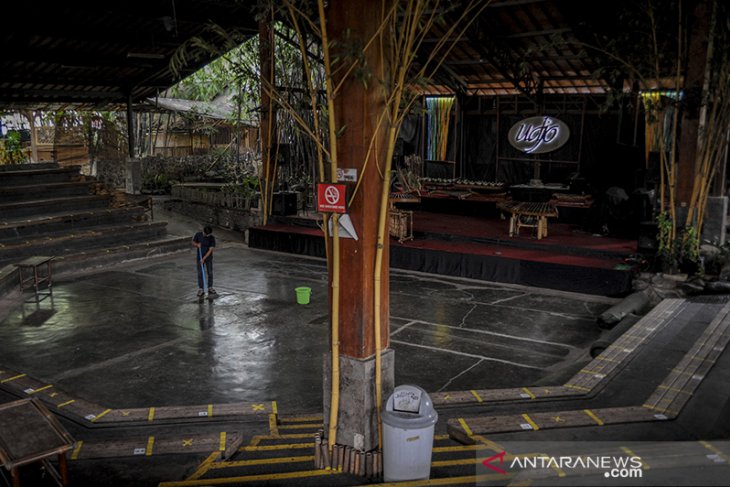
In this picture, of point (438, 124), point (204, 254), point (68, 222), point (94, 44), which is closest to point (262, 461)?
point (204, 254)

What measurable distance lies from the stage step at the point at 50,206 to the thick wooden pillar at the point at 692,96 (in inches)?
490

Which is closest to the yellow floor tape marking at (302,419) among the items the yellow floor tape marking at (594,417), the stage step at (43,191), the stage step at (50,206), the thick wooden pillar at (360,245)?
the thick wooden pillar at (360,245)

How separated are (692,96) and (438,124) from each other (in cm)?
1134

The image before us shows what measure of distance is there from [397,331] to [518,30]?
36.1 ft

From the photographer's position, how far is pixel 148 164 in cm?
2272

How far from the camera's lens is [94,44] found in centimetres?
1337

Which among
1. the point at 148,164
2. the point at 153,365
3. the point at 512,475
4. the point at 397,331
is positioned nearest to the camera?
the point at 512,475

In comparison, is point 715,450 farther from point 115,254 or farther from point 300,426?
point 115,254

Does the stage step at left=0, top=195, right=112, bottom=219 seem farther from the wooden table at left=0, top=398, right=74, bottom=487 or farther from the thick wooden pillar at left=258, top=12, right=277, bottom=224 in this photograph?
the wooden table at left=0, top=398, right=74, bottom=487

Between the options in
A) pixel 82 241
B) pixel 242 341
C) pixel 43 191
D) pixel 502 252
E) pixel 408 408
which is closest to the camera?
pixel 408 408

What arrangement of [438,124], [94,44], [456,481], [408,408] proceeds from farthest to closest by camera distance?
[438,124], [94,44], [408,408], [456,481]

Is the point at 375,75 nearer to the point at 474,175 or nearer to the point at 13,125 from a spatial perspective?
the point at 474,175

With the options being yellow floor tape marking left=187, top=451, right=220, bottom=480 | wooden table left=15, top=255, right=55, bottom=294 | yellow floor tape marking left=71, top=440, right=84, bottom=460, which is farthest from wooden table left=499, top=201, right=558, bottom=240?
yellow floor tape marking left=71, top=440, right=84, bottom=460

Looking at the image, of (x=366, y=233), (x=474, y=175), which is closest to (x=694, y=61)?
(x=366, y=233)
